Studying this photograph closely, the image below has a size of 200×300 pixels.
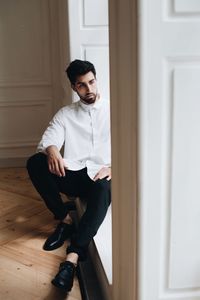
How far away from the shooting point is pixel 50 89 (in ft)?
10.8

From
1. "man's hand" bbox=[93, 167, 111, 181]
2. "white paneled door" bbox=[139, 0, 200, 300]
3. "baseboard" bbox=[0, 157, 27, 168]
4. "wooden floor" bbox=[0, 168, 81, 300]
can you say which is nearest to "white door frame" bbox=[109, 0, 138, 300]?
"white paneled door" bbox=[139, 0, 200, 300]

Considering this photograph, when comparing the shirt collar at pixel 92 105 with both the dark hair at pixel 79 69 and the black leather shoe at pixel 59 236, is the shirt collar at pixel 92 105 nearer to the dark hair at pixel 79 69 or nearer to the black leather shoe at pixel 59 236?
the dark hair at pixel 79 69

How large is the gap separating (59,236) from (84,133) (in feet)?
1.72

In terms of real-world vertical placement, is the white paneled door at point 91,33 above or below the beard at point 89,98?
above

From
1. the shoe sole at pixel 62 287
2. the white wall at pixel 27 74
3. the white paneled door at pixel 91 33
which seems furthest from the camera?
the white wall at pixel 27 74

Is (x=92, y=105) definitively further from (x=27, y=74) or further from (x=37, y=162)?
(x=27, y=74)

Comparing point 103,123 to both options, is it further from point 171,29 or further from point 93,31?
point 171,29

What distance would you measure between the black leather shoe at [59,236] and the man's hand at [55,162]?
0.28 metres

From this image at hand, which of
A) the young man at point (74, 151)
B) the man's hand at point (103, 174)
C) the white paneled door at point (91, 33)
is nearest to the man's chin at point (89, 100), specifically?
the young man at point (74, 151)

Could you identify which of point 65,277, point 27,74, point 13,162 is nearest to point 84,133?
point 65,277

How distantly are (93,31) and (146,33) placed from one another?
4.46 ft

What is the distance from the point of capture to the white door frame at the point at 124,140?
1091 mm

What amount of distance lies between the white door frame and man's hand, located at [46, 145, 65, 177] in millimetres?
744

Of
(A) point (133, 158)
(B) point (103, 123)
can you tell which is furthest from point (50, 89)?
(A) point (133, 158)
